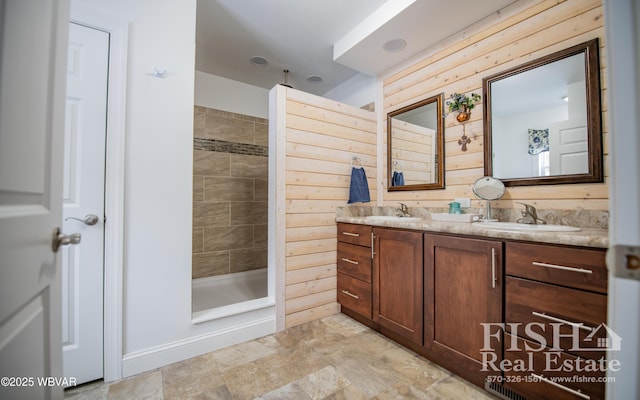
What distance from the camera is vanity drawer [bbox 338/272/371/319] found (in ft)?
7.04

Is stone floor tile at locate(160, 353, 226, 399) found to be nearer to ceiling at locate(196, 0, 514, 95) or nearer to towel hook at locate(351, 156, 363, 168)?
towel hook at locate(351, 156, 363, 168)

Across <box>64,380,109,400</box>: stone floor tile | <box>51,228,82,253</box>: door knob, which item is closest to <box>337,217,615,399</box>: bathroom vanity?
<box>51,228,82,253</box>: door knob

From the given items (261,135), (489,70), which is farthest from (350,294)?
(261,135)

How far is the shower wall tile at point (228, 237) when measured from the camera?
3.19m

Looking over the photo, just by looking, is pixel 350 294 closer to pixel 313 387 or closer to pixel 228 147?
pixel 313 387

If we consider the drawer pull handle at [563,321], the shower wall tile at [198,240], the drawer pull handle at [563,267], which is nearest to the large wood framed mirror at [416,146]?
the drawer pull handle at [563,267]

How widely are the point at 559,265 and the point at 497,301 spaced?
1.16 feet

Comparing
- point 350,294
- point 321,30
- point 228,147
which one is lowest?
point 350,294

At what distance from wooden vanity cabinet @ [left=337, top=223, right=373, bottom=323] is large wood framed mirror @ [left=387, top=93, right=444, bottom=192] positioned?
2.39 ft

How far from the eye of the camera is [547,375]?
1.19 m

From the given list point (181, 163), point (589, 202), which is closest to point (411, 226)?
point (589, 202)

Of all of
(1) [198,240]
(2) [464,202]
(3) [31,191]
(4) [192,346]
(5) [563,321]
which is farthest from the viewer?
(1) [198,240]

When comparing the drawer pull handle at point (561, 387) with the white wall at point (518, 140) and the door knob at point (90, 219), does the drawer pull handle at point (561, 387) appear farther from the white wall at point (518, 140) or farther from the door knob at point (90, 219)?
the door knob at point (90, 219)

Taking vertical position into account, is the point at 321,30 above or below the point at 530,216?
above
